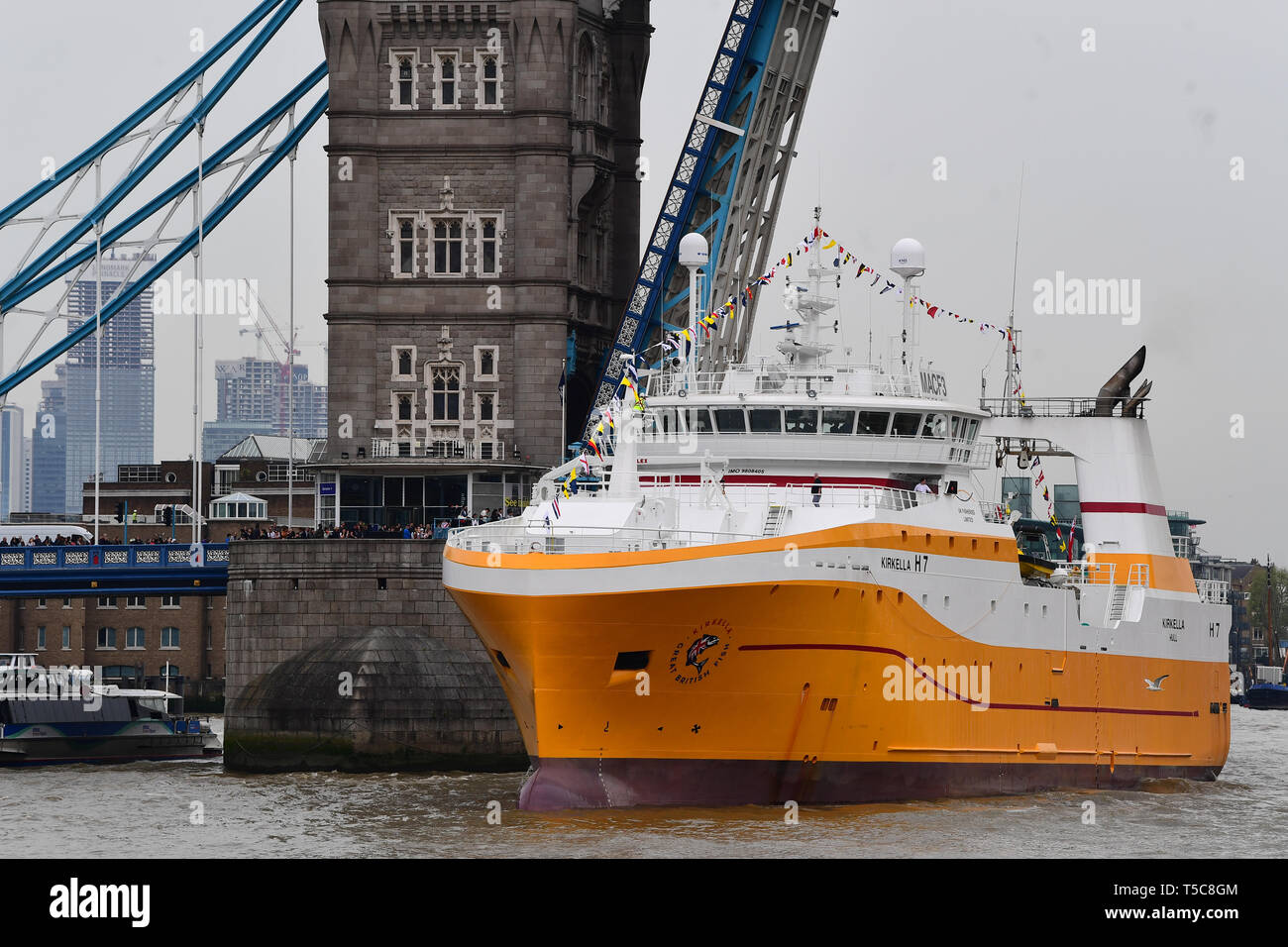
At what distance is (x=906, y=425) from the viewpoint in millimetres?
46844

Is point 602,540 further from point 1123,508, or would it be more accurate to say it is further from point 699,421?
point 1123,508

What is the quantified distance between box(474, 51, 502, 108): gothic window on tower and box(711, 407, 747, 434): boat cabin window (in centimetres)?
2429

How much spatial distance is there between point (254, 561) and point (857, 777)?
2425cm

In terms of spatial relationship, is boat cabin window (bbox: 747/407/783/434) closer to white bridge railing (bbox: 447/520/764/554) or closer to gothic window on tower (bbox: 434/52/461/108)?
white bridge railing (bbox: 447/520/764/554)

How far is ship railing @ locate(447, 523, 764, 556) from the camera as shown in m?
41.3

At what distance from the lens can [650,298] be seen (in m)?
67.7

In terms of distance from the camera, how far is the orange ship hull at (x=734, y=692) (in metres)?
40.4

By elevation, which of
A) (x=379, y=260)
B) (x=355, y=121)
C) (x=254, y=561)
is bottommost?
(x=254, y=561)

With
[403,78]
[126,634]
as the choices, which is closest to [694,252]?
[403,78]

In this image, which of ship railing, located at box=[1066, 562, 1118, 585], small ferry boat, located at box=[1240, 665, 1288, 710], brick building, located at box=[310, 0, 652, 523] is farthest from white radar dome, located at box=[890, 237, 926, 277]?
small ferry boat, located at box=[1240, 665, 1288, 710]

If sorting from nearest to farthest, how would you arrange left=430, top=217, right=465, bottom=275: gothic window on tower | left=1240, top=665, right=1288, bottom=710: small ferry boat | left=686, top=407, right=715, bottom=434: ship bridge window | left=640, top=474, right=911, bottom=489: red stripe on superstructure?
left=640, top=474, right=911, bottom=489: red stripe on superstructure
left=686, top=407, right=715, bottom=434: ship bridge window
left=430, top=217, right=465, bottom=275: gothic window on tower
left=1240, top=665, right=1288, bottom=710: small ferry boat
